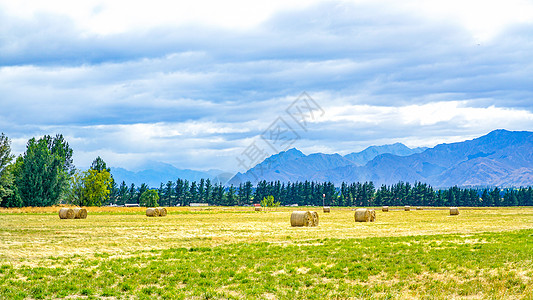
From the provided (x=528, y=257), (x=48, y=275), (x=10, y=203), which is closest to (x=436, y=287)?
(x=528, y=257)

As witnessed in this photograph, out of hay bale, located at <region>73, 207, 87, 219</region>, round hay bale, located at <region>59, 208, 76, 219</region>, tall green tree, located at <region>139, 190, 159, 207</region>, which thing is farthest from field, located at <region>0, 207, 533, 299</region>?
tall green tree, located at <region>139, 190, 159, 207</region>

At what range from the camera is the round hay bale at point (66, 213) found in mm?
61062

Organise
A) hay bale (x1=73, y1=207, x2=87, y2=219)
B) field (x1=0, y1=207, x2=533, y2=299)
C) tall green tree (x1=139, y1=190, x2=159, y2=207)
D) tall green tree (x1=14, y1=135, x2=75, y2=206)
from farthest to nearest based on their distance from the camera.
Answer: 1. tall green tree (x1=139, y1=190, x2=159, y2=207)
2. tall green tree (x1=14, y1=135, x2=75, y2=206)
3. hay bale (x1=73, y1=207, x2=87, y2=219)
4. field (x1=0, y1=207, x2=533, y2=299)

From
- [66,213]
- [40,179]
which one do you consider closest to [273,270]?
[66,213]

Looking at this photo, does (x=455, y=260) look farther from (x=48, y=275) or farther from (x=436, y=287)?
(x=48, y=275)

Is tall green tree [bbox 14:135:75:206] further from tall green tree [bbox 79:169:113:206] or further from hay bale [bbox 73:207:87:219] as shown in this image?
hay bale [bbox 73:207:87:219]

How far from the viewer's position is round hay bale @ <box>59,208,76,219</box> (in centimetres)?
6106

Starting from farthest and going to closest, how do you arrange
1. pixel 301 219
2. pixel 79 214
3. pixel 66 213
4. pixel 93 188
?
1. pixel 93 188
2. pixel 79 214
3. pixel 66 213
4. pixel 301 219

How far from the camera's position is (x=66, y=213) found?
201ft

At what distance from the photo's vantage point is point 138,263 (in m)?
21.9

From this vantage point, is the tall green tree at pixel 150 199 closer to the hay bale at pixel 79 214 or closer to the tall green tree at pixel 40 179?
the tall green tree at pixel 40 179

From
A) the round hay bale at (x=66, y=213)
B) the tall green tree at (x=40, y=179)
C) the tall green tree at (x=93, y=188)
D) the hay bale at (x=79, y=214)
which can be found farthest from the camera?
the tall green tree at (x=93, y=188)

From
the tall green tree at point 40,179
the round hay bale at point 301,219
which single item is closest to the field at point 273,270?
the round hay bale at point 301,219

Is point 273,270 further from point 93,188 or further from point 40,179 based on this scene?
point 93,188
